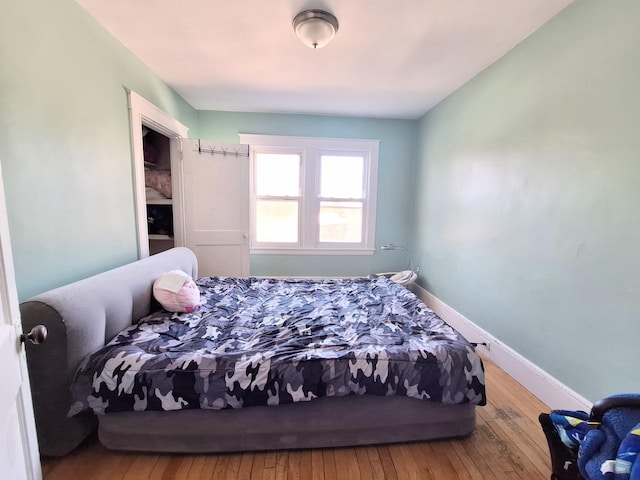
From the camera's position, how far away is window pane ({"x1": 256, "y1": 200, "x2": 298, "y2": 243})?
3.97 metres

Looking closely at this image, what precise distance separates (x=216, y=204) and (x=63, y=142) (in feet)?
5.39

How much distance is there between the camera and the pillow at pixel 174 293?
6.42 feet

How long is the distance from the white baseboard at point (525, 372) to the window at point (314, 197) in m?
1.77

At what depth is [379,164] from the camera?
3.97 m

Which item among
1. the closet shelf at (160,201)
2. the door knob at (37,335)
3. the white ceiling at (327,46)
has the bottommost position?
the door knob at (37,335)

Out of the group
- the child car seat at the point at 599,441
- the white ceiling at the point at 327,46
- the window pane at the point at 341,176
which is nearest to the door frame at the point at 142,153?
the white ceiling at the point at 327,46

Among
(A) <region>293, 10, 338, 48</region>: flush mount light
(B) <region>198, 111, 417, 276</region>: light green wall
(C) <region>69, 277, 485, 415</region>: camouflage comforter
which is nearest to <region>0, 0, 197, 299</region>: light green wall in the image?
(C) <region>69, 277, 485, 415</region>: camouflage comforter

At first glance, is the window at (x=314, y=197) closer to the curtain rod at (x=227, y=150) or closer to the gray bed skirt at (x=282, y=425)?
the curtain rod at (x=227, y=150)

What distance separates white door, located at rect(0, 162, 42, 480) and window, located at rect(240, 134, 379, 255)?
306cm

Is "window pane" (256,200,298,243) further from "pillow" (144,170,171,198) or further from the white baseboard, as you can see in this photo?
the white baseboard

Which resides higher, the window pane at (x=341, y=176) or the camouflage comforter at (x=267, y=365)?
the window pane at (x=341, y=176)

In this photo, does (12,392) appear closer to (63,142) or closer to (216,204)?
(63,142)

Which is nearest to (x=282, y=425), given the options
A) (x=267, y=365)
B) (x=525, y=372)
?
(x=267, y=365)

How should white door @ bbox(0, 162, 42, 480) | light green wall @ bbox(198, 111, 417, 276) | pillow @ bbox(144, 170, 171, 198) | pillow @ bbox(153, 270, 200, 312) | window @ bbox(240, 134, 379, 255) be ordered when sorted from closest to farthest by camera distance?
white door @ bbox(0, 162, 42, 480) → pillow @ bbox(153, 270, 200, 312) → pillow @ bbox(144, 170, 171, 198) → light green wall @ bbox(198, 111, 417, 276) → window @ bbox(240, 134, 379, 255)
